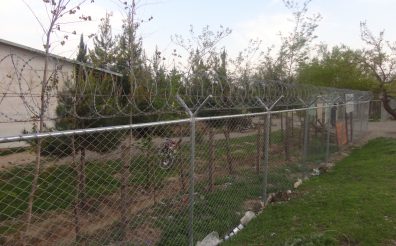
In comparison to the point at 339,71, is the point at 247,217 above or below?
below

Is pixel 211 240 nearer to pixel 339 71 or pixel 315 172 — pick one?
pixel 315 172

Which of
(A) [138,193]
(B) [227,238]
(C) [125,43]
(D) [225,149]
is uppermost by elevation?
(C) [125,43]

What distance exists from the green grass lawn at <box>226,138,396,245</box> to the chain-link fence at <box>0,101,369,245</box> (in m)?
0.37

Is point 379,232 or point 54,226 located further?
point 379,232

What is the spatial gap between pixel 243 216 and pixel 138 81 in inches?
89.2

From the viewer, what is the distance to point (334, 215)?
19.7 ft

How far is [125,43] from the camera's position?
632 cm

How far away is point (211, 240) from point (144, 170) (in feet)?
4.84

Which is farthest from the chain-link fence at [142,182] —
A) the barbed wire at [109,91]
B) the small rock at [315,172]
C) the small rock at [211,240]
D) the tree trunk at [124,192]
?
the small rock at [315,172]

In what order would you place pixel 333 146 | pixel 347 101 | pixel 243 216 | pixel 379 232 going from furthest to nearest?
pixel 347 101
pixel 333 146
pixel 243 216
pixel 379 232

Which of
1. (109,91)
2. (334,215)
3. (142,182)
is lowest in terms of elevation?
(334,215)

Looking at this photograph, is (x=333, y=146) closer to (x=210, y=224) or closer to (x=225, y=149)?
(x=225, y=149)

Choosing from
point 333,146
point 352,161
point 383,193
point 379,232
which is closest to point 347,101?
point 333,146

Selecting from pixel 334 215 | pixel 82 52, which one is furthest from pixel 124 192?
pixel 334 215
